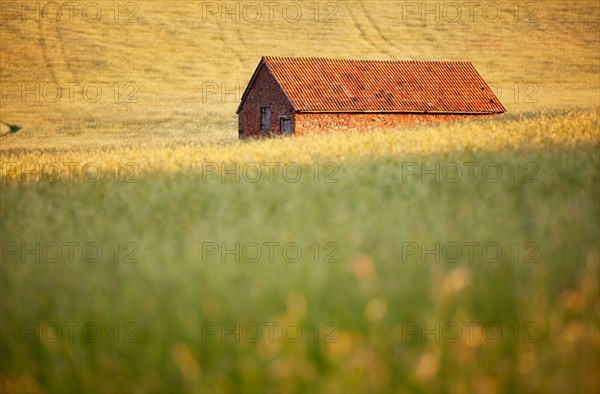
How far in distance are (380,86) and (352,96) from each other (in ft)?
7.08

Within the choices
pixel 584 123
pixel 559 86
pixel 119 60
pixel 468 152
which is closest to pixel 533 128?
pixel 584 123

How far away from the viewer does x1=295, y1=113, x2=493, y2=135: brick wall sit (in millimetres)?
34375

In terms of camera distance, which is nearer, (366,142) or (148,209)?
(148,209)

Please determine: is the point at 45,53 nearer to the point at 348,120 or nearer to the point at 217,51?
the point at 217,51

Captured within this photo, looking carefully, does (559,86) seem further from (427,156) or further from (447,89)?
(427,156)

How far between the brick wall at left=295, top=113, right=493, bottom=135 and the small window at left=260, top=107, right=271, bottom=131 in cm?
294

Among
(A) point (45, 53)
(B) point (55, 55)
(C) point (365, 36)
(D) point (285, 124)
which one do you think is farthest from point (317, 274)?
(C) point (365, 36)

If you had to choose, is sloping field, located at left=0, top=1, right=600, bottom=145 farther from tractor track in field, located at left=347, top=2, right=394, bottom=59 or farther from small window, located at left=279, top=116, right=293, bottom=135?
small window, located at left=279, top=116, right=293, bottom=135

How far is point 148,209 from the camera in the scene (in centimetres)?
916

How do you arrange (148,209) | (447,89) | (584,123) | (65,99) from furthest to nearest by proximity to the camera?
1. (65,99)
2. (447,89)
3. (584,123)
4. (148,209)

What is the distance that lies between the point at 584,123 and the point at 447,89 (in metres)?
22.5

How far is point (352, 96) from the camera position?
36000mm

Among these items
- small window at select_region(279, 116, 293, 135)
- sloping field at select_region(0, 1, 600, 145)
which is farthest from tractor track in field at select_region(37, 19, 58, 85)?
small window at select_region(279, 116, 293, 135)

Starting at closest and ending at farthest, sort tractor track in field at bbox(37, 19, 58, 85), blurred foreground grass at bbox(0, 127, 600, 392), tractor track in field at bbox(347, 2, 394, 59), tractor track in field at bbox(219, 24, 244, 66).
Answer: blurred foreground grass at bbox(0, 127, 600, 392), tractor track in field at bbox(37, 19, 58, 85), tractor track in field at bbox(219, 24, 244, 66), tractor track in field at bbox(347, 2, 394, 59)
